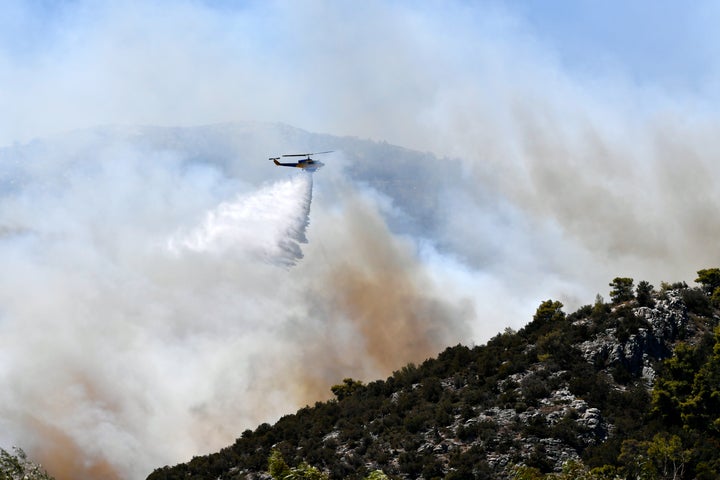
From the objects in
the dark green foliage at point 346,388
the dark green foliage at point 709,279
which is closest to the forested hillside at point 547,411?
the dark green foliage at point 709,279

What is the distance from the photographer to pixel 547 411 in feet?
236

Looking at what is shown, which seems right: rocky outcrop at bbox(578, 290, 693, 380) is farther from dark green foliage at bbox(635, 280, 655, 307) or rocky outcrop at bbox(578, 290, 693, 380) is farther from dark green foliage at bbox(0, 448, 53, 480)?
dark green foliage at bbox(0, 448, 53, 480)

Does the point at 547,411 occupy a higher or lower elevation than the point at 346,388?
lower

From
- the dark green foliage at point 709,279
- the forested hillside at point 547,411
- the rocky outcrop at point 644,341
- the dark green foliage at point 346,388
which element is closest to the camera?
the forested hillside at point 547,411

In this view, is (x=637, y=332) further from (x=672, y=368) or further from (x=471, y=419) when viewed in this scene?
(x=471, y=419)

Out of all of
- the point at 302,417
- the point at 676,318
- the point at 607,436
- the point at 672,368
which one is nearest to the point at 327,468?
the point at 302,417

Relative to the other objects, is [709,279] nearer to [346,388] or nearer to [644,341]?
[644,341]

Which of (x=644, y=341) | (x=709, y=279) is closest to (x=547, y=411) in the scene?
(x=644, y=341)

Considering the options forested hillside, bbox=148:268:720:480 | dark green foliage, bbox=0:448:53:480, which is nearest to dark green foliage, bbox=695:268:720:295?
forested hillside, bbox=148:268:720:480

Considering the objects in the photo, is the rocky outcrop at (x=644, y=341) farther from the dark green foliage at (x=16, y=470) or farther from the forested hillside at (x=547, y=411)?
the dark green foliage at (x=16, y=470)

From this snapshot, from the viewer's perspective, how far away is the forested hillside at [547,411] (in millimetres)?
65062

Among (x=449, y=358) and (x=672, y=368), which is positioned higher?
(x=449, y=358)

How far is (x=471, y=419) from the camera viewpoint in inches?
2896

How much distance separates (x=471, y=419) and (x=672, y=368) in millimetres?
18020
